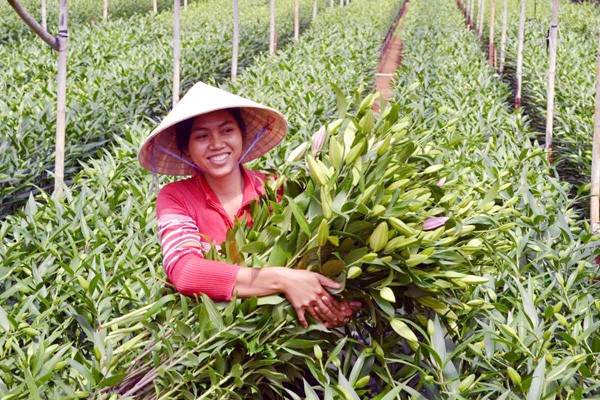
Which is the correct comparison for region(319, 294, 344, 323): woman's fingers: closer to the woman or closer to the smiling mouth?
the woman

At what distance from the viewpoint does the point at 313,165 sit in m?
1.84

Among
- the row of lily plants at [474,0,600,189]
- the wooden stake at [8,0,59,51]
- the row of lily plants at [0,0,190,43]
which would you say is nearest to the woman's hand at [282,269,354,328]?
the wooden stake at [8,0,59,51]

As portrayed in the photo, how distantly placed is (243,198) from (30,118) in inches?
122

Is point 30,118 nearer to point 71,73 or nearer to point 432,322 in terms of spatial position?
point 71,73

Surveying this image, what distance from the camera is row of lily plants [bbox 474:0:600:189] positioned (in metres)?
5.13

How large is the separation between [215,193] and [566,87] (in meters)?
4.94

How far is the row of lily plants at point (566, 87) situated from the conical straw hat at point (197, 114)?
208 cm

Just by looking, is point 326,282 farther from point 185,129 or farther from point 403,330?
point 185,129

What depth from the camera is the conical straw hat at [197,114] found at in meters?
2.05

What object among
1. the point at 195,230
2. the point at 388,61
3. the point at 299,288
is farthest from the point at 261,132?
the point at 388,61

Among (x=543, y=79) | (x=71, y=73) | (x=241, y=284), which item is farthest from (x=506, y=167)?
(x=71, y=73)

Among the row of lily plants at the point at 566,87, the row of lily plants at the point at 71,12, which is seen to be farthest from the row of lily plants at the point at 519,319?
the row of lily plants at the point at 71,12

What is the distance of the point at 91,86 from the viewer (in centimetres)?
623

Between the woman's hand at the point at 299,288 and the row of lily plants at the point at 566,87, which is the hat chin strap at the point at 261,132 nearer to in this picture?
the woman's hand at the point at 299,288
